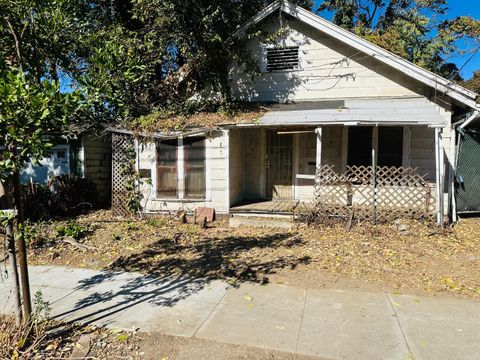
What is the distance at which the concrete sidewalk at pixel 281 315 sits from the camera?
360cm

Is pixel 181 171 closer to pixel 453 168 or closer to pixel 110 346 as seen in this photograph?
pixel 110 346

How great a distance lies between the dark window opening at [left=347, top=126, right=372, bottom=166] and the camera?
33.6 ft

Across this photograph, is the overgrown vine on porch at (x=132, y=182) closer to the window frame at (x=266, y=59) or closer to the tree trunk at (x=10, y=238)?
the window frame at (x=266, y=59)

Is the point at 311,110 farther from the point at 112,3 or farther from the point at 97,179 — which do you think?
the point at 112,3

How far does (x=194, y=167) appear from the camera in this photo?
32.6 feet

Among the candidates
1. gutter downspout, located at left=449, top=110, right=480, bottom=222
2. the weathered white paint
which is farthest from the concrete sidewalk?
the weathered white paint

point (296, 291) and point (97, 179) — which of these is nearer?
point (296, 291)

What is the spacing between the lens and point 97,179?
1225 centimetres

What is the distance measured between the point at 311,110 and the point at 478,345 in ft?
23.5

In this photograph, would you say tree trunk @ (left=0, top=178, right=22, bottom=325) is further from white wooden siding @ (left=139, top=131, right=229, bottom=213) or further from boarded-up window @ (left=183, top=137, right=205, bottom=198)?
boarded-up window @ (left=183, top=137, right=205, bottom=198)

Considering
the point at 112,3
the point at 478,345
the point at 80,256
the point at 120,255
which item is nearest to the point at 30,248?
the point at 80,256

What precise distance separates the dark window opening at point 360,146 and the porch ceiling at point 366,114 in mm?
848

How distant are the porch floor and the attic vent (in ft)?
14.0

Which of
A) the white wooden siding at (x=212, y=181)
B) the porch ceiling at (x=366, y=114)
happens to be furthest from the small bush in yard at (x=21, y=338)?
the porch ceiling at (x=366, y=114)
